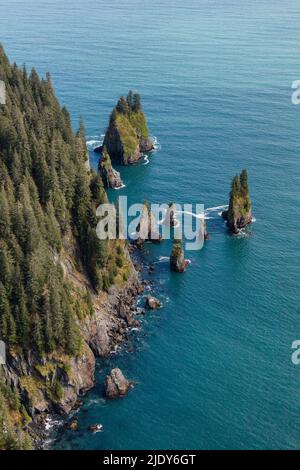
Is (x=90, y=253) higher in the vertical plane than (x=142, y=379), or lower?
higher

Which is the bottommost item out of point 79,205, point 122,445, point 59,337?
point 122,445

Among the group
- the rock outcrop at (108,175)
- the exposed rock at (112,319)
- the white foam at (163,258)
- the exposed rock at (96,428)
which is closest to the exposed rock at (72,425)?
the exposed rock at (96,428)

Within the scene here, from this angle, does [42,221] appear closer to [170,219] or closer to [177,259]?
[177,259]

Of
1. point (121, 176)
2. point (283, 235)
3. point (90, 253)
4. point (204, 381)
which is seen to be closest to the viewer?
point (204, 381)

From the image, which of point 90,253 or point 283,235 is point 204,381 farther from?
point 283,235

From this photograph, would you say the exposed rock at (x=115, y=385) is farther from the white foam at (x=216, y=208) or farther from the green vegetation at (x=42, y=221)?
the white foam at (x=216, y=208)

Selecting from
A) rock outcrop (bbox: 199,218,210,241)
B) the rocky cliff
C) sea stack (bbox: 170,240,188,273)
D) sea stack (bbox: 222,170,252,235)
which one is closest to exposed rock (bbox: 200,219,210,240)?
rock outcrop (bbox: 199,218,210,241)
